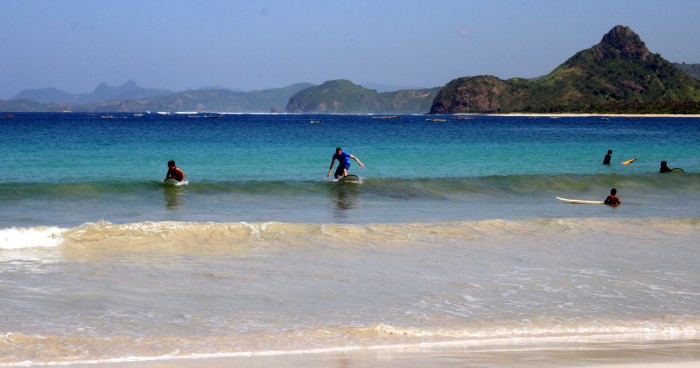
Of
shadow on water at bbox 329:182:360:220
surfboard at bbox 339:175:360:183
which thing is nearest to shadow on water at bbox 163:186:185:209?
shadow on water at bbox 329:182:360:220

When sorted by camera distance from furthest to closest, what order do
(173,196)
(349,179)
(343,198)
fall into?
(349,179)
(173,196)
(343,198)

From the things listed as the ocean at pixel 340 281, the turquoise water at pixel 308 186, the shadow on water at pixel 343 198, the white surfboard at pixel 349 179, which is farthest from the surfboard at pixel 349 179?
the ocean at pixel 340 281

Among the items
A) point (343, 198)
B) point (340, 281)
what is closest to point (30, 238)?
point (340, 281)

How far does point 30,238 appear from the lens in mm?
13328

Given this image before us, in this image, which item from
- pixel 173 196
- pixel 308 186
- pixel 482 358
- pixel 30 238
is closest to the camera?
pixel 482 358

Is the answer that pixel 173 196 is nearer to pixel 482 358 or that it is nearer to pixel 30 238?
Answer: pixel 30 238

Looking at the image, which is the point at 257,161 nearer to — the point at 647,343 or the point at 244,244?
the point at 244,244

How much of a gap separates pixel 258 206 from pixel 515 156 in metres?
25.6

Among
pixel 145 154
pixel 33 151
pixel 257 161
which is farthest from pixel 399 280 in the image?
pixel 33 151

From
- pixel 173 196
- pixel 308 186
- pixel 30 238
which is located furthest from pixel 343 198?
pixel 30 238

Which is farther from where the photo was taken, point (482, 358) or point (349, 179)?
point (349, 179)

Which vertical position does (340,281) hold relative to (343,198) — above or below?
above

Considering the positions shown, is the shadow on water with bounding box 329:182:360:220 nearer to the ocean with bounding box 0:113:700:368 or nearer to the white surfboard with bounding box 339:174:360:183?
the ocean with bounding box 0:113:700:368

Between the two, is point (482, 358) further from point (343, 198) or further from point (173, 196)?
point (173, 196)
